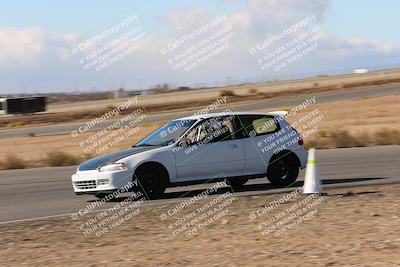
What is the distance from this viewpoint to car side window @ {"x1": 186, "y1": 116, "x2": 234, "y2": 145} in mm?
14922

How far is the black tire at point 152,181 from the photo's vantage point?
14.3 m

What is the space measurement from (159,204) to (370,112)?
121 feet

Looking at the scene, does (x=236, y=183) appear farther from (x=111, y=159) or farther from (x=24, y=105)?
(x=24, y=105)

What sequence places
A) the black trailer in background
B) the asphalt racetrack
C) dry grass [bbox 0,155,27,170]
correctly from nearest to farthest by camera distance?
the asphalt racetrack
dry grass [bbox 0,155,27,170]
the black trailer in background

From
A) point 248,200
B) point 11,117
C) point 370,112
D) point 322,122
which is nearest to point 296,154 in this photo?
point 248,200

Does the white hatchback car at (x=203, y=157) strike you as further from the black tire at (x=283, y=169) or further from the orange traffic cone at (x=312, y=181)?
the orange traffic cone at (x=312, y=181)

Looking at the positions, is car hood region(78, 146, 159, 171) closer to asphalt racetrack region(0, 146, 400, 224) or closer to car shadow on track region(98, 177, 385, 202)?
asphalt racetrack region(0, 146, 400, 224)

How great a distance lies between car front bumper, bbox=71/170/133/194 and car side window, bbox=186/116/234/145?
1.42m

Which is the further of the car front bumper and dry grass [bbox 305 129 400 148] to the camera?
dry grass [bbox 305 129 400 148]

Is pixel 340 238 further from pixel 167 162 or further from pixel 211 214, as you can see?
pixel 167 162

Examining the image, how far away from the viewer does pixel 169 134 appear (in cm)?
1494

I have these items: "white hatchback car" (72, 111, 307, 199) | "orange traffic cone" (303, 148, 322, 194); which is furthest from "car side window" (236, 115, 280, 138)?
"orange traffic cone" (303, 148, 322, 194)

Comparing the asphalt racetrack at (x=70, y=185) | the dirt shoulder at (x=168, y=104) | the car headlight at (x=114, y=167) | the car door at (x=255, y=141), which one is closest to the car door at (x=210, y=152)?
the car door at (x=255, y=141)

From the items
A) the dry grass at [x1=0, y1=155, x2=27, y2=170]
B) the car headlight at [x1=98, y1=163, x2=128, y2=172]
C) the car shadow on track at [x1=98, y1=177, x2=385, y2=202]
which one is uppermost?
the dry grass at [x1=0, y1=155, x2=27, y2=170]
